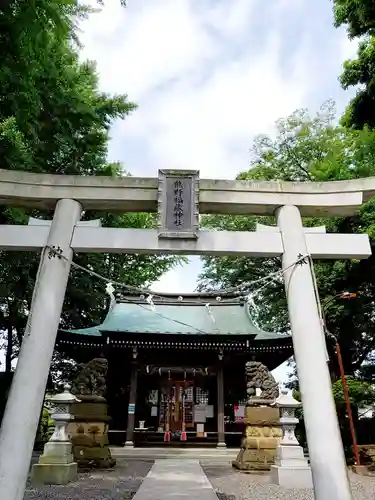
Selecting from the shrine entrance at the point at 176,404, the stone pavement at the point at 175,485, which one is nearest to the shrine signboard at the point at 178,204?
the stone pavement at the point at 175,485

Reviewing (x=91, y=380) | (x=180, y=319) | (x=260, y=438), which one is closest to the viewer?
(x=260, y=438)

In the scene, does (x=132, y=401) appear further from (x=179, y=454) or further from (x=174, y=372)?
(x=179, y=454)

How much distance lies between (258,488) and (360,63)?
37.9 feet

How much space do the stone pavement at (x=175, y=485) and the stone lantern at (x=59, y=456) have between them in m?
1.62

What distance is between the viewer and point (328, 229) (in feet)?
58.4

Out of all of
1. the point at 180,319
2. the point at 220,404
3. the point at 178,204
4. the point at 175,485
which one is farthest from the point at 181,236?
the point at 180,319

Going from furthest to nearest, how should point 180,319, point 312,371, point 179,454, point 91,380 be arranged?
point 180,319, point 179,454, point 91,380, point 312,371

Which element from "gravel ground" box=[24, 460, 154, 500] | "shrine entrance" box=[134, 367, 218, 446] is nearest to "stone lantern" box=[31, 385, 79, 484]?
"gravel ground" box=[24, 460, 154, 500]

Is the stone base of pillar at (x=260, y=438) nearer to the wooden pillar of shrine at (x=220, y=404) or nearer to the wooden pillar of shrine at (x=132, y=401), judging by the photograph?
the wooden pillar of shrine at (x=220, y=404)

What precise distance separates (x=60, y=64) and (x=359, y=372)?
2002cm

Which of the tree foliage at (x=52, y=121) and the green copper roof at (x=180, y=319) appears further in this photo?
the green copper roof at (x=180, y=319)

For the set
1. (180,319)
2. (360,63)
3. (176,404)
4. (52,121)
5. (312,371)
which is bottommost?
(312,371)

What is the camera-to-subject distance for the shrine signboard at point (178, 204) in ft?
17.0

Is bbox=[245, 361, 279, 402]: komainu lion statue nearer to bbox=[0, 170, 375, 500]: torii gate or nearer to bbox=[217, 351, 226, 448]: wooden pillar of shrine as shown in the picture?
bbox=[217, 351, 226, 448]: wooden pillar of shrine
